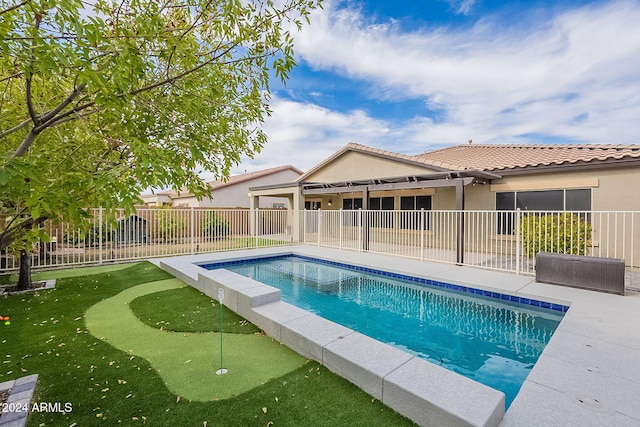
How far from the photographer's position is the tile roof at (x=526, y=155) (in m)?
10.5

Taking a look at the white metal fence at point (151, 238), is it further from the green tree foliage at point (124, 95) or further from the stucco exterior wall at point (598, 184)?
the stucco exterior wall at point (598, 184)

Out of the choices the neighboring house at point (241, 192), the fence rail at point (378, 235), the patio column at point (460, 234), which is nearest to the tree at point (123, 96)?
the fence rail at point (378, 235)

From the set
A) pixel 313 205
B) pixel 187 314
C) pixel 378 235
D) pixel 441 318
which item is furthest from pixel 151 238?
pixel 441 318

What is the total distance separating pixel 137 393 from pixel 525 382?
451 cm

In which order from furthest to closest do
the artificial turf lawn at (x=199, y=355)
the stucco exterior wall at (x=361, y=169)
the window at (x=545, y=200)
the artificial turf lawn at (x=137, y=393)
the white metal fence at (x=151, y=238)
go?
the stucco exterior wall at (x=361, y=169) < the window at (x=545, y=200) < the white metal fence at (x=151, y=238) < the artificial turf lawn at (x=199, y=355) < the artificial turf lawn at (x=137, y=393)

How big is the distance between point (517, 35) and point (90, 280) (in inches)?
682

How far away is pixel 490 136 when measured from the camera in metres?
21.1

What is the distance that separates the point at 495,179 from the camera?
12.9 metres

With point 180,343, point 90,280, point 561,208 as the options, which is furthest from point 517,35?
point 90,280

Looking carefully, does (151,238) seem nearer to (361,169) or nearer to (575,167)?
(361,169)

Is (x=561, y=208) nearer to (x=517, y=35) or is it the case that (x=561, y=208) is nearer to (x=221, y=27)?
(x=517, y=35)

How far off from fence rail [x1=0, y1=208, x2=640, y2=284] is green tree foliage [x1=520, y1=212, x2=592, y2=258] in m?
0.03

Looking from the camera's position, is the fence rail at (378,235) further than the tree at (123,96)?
Yes

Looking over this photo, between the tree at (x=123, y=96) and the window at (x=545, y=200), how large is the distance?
392 inches
